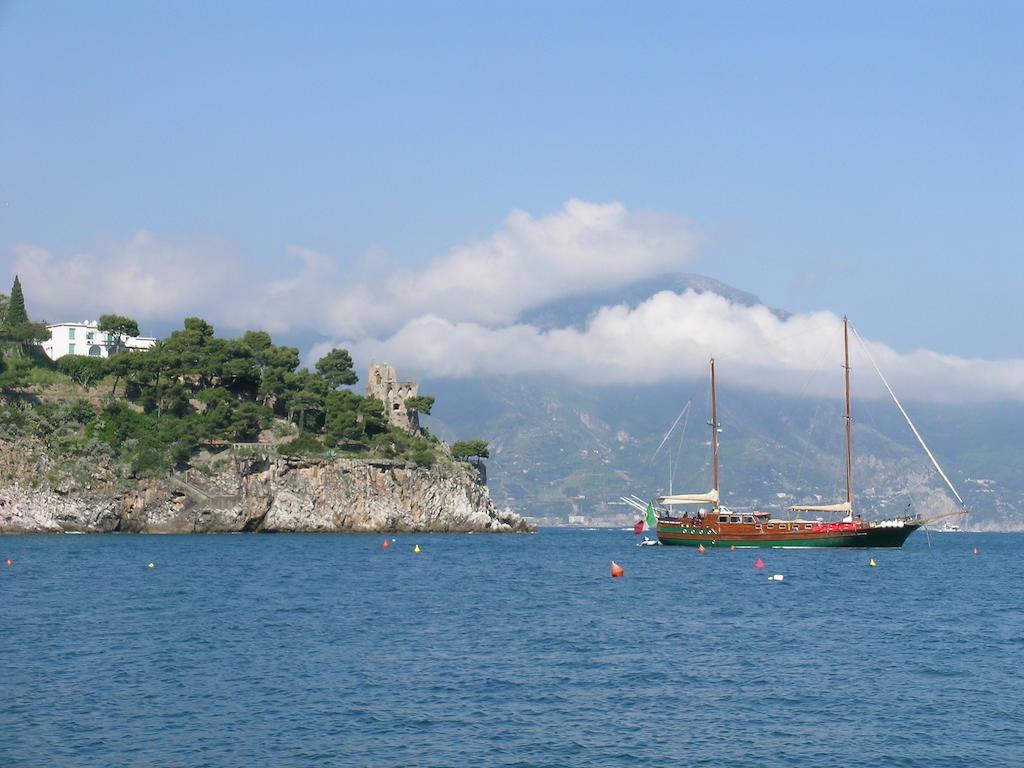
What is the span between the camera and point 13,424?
10344 cm

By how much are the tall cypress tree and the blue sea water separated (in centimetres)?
8401

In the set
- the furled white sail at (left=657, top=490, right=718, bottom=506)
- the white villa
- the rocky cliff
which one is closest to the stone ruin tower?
the rocky cliff

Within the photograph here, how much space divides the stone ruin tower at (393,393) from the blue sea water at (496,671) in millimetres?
85564

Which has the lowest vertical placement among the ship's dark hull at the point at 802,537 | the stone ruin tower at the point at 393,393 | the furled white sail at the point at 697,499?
the ship's dark hull at the point at 802,537

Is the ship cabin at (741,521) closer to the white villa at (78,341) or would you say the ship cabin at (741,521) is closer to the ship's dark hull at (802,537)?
the ship's dark hull at (802,537)

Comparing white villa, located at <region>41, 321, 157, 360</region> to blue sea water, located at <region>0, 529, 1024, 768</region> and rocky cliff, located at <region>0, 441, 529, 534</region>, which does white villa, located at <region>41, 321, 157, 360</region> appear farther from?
blue sea water, located at <region>0, 529, 1024, 768</region>

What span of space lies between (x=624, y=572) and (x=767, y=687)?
3842 cm

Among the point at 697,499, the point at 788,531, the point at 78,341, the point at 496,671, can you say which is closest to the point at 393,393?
the point at 78,341

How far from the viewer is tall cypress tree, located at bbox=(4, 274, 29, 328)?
137375mm

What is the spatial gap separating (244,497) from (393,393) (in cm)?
4028

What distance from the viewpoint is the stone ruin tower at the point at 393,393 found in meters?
149

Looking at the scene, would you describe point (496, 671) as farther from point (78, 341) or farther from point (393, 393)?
point (78, 341)

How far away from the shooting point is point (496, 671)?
112 ft

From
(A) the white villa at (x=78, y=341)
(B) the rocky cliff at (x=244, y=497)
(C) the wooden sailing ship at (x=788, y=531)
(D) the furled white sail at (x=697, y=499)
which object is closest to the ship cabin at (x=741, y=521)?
(C) the wooden sailing ship at (x=788, y=531)
